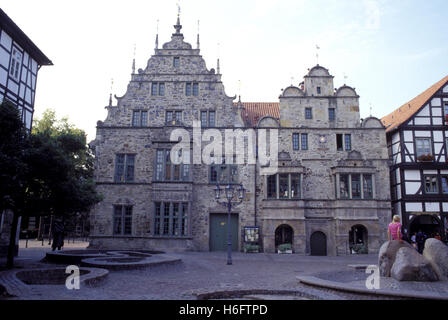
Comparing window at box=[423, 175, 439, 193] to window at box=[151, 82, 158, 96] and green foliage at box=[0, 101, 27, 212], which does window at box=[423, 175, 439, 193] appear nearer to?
window at box=[151, 82, 158, 96]

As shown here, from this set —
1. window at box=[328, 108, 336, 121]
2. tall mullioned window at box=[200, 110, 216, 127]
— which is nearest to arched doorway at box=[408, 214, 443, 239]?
window at box=[328, 108, 336, 121]

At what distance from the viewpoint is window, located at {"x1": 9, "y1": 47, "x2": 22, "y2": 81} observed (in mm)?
20031

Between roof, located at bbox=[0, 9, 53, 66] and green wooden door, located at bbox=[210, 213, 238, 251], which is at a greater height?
roof, located at bbox=[0, 9, 53, 66]

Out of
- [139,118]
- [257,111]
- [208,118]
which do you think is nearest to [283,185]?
[208,118]

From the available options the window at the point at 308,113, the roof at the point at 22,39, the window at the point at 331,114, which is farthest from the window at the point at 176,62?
the window at the point at 331,114

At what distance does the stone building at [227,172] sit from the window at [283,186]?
7 centimetres

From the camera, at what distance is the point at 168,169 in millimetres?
26250

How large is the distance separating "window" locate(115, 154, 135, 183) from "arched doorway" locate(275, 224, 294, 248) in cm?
1142

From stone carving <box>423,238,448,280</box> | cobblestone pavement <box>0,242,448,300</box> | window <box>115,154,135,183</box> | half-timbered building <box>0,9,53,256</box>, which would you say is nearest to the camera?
cobblestone pavement <box>0,242,448,300</box>

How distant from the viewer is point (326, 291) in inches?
374

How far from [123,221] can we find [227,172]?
27.1 feet

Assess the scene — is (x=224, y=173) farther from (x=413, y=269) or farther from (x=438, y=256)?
(x=413, y=269)

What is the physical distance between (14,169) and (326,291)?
9.98 m
